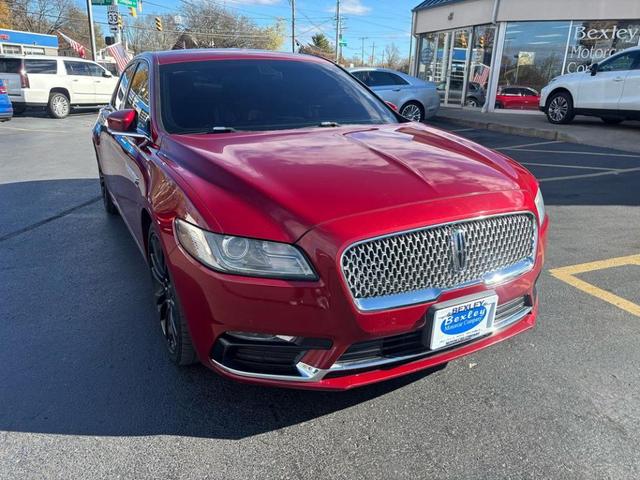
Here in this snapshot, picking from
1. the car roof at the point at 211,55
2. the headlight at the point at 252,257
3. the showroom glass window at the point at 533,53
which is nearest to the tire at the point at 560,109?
the showroom glass window at the point at 533,53

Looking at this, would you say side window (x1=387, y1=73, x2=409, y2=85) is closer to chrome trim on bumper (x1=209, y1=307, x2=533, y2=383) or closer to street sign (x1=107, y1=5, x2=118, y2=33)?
chrome trim on bumper (x1=209, y1=307, x2=533, y2=383)

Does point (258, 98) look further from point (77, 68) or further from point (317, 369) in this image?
point (77, 68)

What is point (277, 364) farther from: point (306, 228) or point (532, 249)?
point (532, 249)

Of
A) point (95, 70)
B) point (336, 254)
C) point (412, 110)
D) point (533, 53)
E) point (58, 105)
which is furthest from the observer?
point (95, 70)

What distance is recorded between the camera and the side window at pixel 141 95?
3.18 m

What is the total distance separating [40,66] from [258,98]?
15558mm

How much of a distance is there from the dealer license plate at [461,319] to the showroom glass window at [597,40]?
48.2 feet

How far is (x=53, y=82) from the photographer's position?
622 inches

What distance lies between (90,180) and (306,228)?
646 cm

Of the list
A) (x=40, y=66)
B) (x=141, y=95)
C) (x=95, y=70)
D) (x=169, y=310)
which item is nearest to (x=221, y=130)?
(x=141, y=95)

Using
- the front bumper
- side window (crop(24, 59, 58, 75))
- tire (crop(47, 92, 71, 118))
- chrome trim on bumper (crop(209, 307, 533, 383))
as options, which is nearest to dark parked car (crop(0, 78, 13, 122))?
side window (crop(24, 59, 58, 75))

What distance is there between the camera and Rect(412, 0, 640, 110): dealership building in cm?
1433

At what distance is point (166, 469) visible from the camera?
199 cm

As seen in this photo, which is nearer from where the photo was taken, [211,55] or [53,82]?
[211,55]
